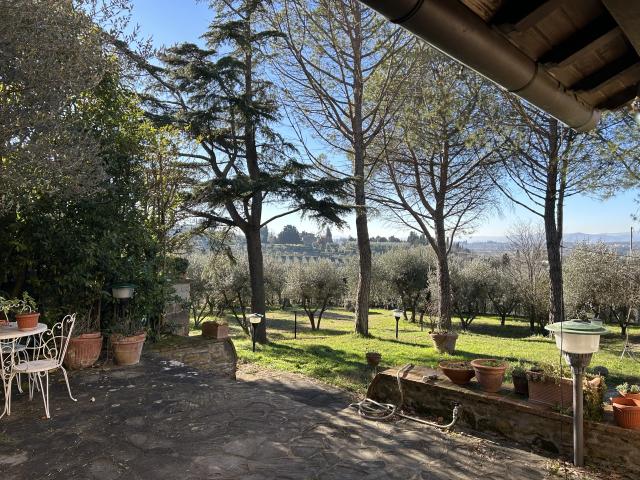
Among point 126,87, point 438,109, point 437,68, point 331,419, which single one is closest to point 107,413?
point 331,419

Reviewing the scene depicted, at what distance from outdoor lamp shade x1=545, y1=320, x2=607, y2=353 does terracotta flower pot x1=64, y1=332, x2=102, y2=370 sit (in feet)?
17.0

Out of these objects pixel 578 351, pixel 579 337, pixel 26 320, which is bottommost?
pixel 578 351

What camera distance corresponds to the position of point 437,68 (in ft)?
37.5

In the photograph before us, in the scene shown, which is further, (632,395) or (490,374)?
(490,374)

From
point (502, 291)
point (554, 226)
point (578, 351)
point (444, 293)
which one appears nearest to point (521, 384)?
point (578, 351)

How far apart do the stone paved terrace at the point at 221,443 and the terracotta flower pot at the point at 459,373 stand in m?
0.70

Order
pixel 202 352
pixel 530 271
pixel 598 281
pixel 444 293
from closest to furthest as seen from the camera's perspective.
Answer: pixel 202 352
pixel 444 293
pixel 598 281
pixel 530 271

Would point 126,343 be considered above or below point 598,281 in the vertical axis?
below

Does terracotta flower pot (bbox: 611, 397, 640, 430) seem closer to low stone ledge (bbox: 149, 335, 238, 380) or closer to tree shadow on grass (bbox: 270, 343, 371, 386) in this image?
tree shadow on grass (bbox: 270, 343, 371, 386)

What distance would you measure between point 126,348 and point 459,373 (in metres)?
4.14

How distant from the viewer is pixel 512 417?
362 cm

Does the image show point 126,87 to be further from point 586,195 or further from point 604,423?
point 586,195

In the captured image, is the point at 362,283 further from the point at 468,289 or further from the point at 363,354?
the point at 468,289

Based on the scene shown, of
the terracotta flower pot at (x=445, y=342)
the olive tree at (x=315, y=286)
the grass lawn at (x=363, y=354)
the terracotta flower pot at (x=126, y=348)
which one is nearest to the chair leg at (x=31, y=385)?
the terracotta flower pot at (x=126, y=348)
